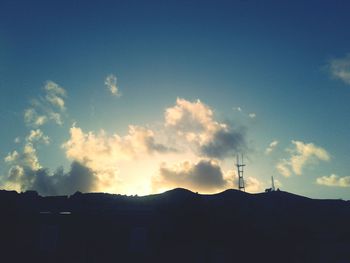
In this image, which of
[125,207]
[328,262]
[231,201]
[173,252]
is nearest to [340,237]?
[328,262]

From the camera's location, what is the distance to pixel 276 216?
21.1 metres

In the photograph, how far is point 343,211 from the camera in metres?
22.3

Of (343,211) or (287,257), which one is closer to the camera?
(287,257)

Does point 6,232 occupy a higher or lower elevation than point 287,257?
higher

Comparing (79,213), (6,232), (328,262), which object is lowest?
(328,262)

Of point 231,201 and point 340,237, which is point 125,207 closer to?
point 231,201

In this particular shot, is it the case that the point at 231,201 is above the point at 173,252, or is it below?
above

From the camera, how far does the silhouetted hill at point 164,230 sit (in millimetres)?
19484

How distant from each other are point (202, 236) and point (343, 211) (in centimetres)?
1144

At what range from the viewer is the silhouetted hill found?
63.9 ft

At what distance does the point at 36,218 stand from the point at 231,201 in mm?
13968

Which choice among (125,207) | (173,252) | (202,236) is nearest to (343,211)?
(202,236)

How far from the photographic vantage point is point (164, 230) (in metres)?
20.2

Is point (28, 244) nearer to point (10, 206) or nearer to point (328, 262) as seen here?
point (10, 206)
